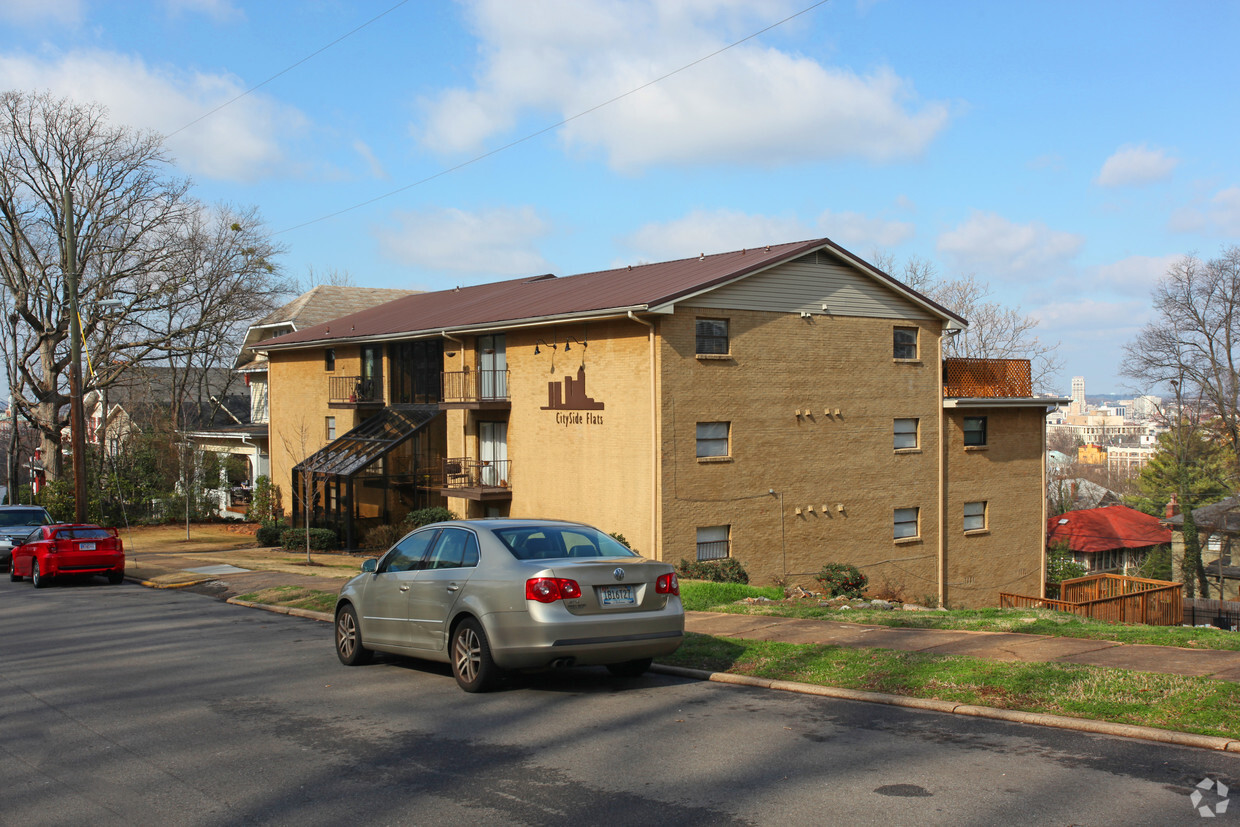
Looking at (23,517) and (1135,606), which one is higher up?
(23,517)

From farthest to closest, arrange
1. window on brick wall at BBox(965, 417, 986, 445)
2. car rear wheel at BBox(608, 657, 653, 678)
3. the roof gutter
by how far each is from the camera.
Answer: window on brick wall at BBox(965, 417, 986, 445) < the roof gutter < car rear wheel at BBox(608, 657, 653, 678)

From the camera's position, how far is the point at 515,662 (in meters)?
8.66

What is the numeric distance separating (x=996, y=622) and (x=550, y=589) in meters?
6.54

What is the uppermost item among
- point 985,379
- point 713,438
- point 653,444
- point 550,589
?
point 985,379

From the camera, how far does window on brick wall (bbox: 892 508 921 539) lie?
27.8 meters

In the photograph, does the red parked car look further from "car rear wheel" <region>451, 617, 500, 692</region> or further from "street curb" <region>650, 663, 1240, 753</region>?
"street curb" <region>650, 663, 1240, 753</region>

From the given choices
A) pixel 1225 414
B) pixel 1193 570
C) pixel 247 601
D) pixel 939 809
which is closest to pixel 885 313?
pixel 247 601

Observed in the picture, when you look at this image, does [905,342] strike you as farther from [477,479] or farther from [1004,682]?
[1004,682]

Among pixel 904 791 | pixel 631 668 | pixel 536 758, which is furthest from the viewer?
pixel 631 668

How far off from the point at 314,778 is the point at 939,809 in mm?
3857

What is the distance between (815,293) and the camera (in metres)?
25.9

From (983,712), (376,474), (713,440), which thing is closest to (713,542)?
(713,440)

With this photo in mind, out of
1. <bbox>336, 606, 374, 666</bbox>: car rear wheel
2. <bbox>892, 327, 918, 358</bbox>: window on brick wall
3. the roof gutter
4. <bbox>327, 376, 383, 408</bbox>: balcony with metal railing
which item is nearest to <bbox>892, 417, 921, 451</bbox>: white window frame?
<bbox>892, 327, 918, 358</bbox>: window on brick wall

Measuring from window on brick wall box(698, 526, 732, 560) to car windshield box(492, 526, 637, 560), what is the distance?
1384 cm
